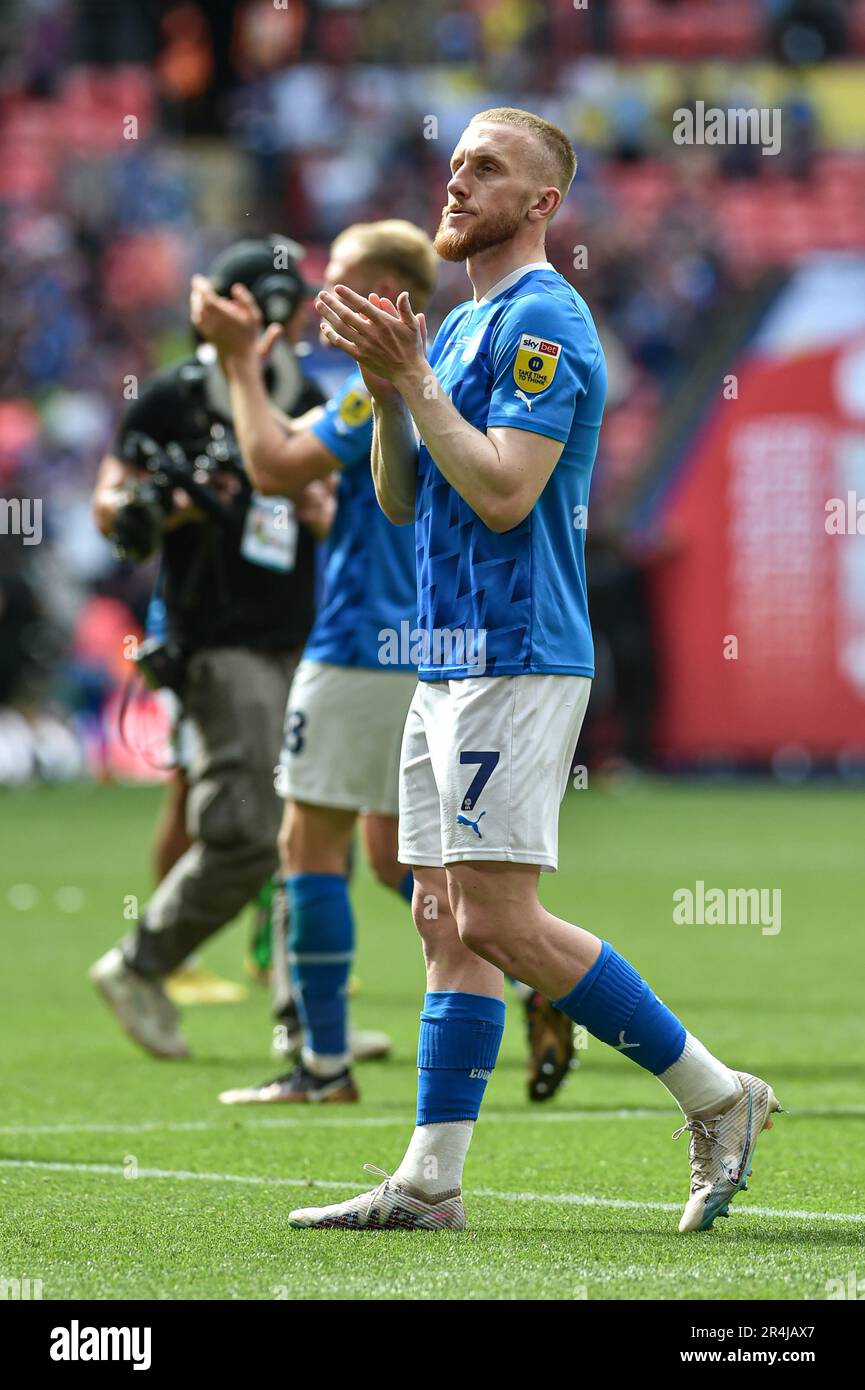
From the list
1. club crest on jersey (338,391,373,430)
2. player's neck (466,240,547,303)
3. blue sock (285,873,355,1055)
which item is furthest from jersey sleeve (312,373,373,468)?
player's neck (466,240,547,303)

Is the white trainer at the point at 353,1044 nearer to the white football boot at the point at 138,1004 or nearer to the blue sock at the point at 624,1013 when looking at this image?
the white football boot at the point at 138,1004

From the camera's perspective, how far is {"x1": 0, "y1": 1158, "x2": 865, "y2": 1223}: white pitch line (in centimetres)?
473

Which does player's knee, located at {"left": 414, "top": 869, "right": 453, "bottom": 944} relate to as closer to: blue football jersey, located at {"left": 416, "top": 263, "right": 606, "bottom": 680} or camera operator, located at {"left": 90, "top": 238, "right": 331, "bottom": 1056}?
blue football jersey, located at {"left": 416, "top": 263, "right": 606, "bottom": 680}

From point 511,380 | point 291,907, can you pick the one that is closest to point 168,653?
point 291,907

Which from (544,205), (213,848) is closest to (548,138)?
(544,205)

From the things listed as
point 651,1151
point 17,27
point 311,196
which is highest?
point 17,27

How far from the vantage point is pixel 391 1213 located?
4551 millimetres

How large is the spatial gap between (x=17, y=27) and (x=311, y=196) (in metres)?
4.94

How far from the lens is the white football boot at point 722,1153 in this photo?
449 centimetres

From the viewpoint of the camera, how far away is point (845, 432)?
21234 mm

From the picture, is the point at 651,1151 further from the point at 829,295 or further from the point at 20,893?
the point at 829,295

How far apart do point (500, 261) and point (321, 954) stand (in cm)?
242

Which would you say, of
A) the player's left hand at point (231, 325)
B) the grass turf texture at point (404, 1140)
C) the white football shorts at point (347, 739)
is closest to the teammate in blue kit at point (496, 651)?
the grass turf texture at point (404, 1140)

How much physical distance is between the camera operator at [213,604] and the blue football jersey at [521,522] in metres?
2.50
